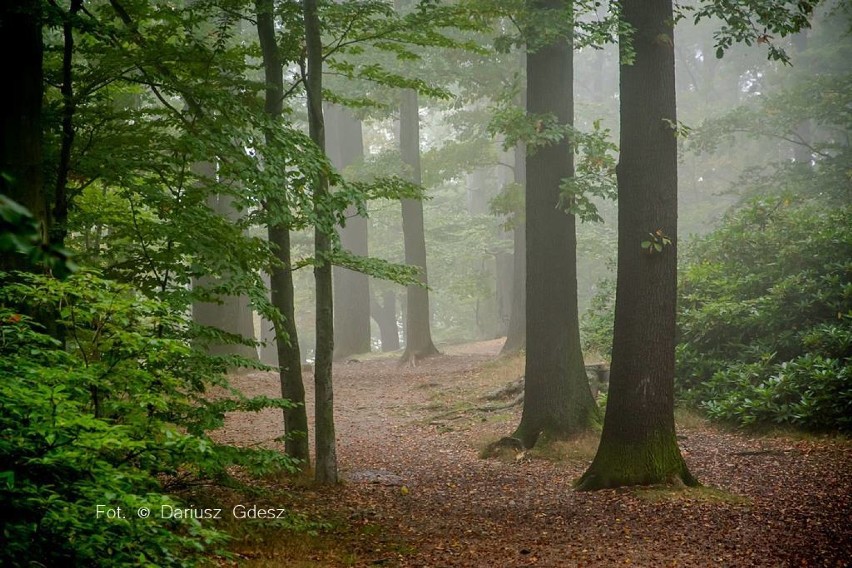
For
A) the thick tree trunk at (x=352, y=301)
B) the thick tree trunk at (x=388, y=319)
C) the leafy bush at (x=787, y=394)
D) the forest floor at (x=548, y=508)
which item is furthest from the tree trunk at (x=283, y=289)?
the thick tree trunk at (x=388, y=319)

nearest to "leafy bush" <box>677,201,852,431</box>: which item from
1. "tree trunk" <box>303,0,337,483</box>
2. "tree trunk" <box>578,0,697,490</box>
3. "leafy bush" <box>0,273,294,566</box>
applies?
"tree trunk" <box>578,0,697,490</box>

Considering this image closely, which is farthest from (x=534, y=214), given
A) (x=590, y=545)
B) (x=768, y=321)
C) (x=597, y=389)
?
(x=590, y=545)

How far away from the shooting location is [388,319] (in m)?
33.4

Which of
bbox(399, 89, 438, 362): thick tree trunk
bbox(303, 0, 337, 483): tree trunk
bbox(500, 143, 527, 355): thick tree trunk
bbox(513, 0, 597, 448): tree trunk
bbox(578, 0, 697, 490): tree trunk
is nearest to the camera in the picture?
bbox(578, 0, 697, 490): tree trunk

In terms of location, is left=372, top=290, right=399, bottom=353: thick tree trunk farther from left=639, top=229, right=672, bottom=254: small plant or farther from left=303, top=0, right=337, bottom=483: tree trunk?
left=639, top=229, right=672, bottom=254: small plant

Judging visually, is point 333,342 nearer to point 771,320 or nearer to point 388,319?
point 771,320

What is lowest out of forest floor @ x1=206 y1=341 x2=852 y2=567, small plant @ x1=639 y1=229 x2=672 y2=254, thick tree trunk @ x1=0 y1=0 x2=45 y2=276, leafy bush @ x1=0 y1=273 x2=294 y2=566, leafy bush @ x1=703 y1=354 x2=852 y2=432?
forest floor @ x1=206 y1=341 x2=852 y2=567

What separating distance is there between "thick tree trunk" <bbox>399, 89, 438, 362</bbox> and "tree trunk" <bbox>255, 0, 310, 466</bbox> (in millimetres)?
11192

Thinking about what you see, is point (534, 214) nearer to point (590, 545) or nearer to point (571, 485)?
point (571, 485)

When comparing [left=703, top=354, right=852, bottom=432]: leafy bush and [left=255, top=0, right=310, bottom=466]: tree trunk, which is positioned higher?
[left=255, top=0, right=310, bottom=466]: tree trunk

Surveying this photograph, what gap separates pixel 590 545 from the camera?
6016 millimetres

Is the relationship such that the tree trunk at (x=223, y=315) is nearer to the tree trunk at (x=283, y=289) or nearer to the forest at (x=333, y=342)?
the forest at (x=333, y=342)

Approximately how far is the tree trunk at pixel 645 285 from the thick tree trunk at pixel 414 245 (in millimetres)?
12080

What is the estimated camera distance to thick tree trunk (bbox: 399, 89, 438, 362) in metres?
19.9
